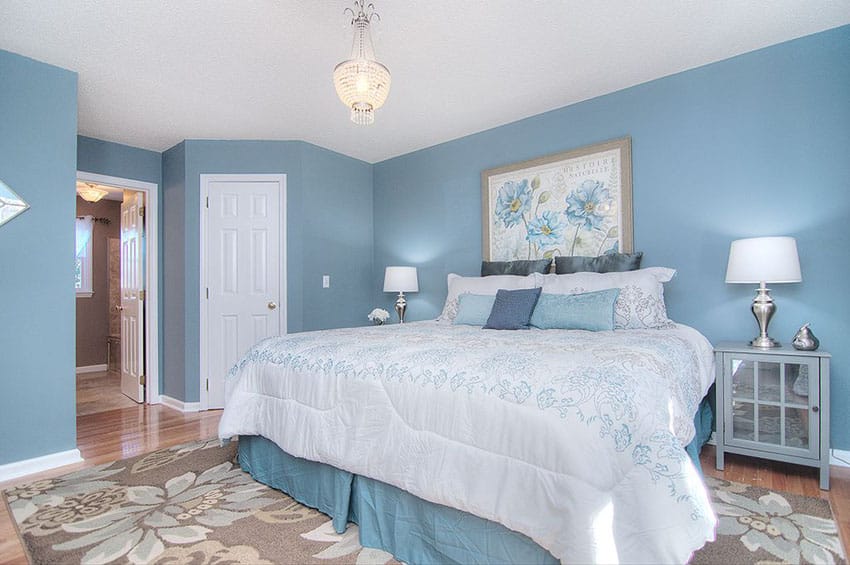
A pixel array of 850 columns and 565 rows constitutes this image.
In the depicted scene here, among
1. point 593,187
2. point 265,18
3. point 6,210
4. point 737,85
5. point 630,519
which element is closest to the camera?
Result: point 630,519

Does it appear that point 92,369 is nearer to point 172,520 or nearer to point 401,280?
point 401,280

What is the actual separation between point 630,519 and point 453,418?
57 centimetres

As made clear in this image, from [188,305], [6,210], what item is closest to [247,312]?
[188,305]

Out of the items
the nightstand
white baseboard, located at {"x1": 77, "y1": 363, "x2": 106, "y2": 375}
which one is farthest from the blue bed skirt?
white baseboard, located at {"x1": 77, "y1": 363, "x2": 106, "y2": 375}

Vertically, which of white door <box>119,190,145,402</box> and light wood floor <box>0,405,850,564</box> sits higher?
white door <box>119,190,145,402</box>

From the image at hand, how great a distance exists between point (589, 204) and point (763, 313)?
133cm

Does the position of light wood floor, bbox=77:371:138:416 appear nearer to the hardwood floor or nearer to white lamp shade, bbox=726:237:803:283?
the hardwood floor

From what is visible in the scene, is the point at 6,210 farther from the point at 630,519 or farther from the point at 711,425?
the point at 711,425

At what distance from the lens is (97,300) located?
→ 6258 mm

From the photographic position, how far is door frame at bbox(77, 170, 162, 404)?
14.3 feet

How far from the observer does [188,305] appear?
4.09 m

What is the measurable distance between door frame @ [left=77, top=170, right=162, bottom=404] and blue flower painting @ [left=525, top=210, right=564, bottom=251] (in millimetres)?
3664

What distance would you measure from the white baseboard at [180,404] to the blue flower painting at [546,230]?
3365 millimetres

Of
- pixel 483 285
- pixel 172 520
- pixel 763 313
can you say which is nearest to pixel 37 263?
pixel 172 520
